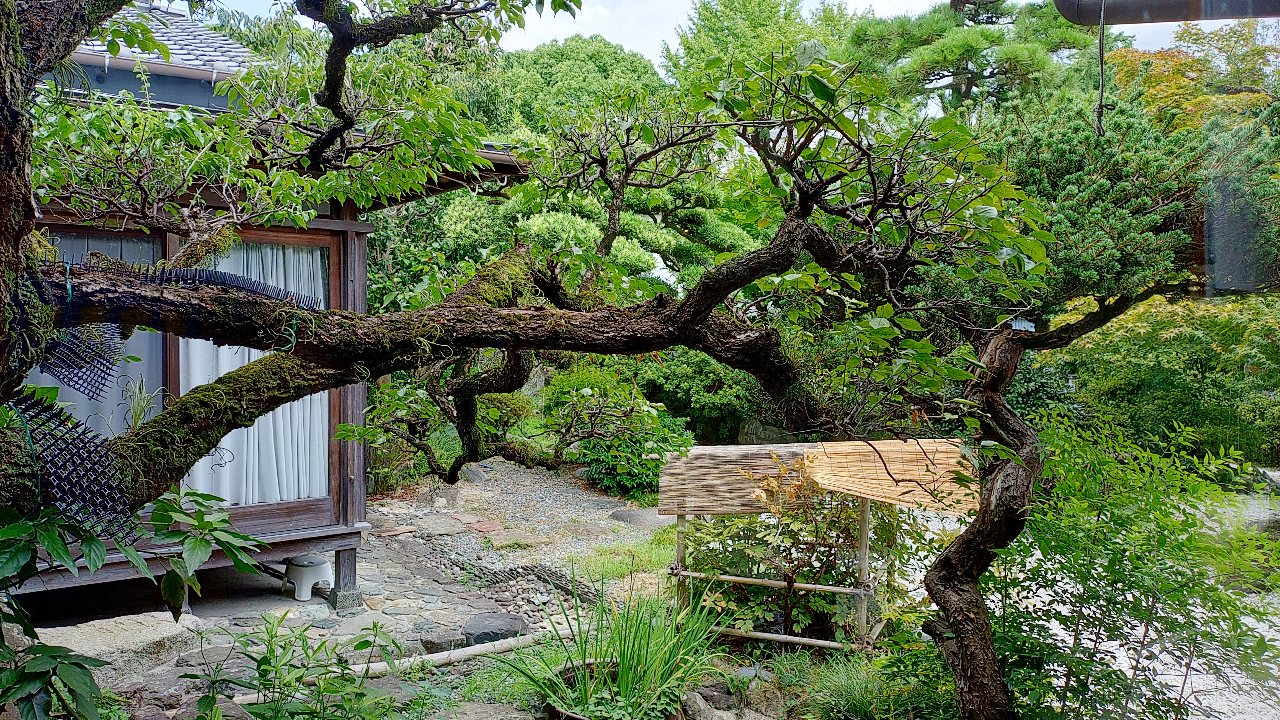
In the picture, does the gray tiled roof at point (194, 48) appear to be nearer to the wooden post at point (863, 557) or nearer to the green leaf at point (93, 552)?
the green leaf at point (93, 552)

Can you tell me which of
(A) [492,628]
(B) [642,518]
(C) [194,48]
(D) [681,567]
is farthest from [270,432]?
(B) [642,518]

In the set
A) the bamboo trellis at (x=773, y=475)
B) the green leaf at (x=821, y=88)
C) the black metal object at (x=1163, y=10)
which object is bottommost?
the bamboo trellis at (x=773, y=475)

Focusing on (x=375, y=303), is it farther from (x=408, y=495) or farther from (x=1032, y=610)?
(x=1032, y=610)

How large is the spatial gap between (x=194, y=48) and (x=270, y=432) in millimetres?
2873

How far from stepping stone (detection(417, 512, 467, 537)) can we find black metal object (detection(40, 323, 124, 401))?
195 inches

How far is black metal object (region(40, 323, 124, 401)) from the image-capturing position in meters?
1.67

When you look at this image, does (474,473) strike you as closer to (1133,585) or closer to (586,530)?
(586,530)

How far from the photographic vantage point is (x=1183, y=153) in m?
2.94

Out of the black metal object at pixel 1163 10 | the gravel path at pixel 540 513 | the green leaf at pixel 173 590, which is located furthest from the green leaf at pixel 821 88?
the gravel path at pixel 540 513

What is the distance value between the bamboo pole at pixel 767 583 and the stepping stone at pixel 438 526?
2.92 metres

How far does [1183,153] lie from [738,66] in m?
2.33

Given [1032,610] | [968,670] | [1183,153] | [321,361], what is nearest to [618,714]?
[968,670]

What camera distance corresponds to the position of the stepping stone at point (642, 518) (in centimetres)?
722

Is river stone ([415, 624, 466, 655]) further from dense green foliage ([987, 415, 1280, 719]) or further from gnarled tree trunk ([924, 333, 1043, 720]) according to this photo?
dense green foliage ([987, 415, 1280, 719])
